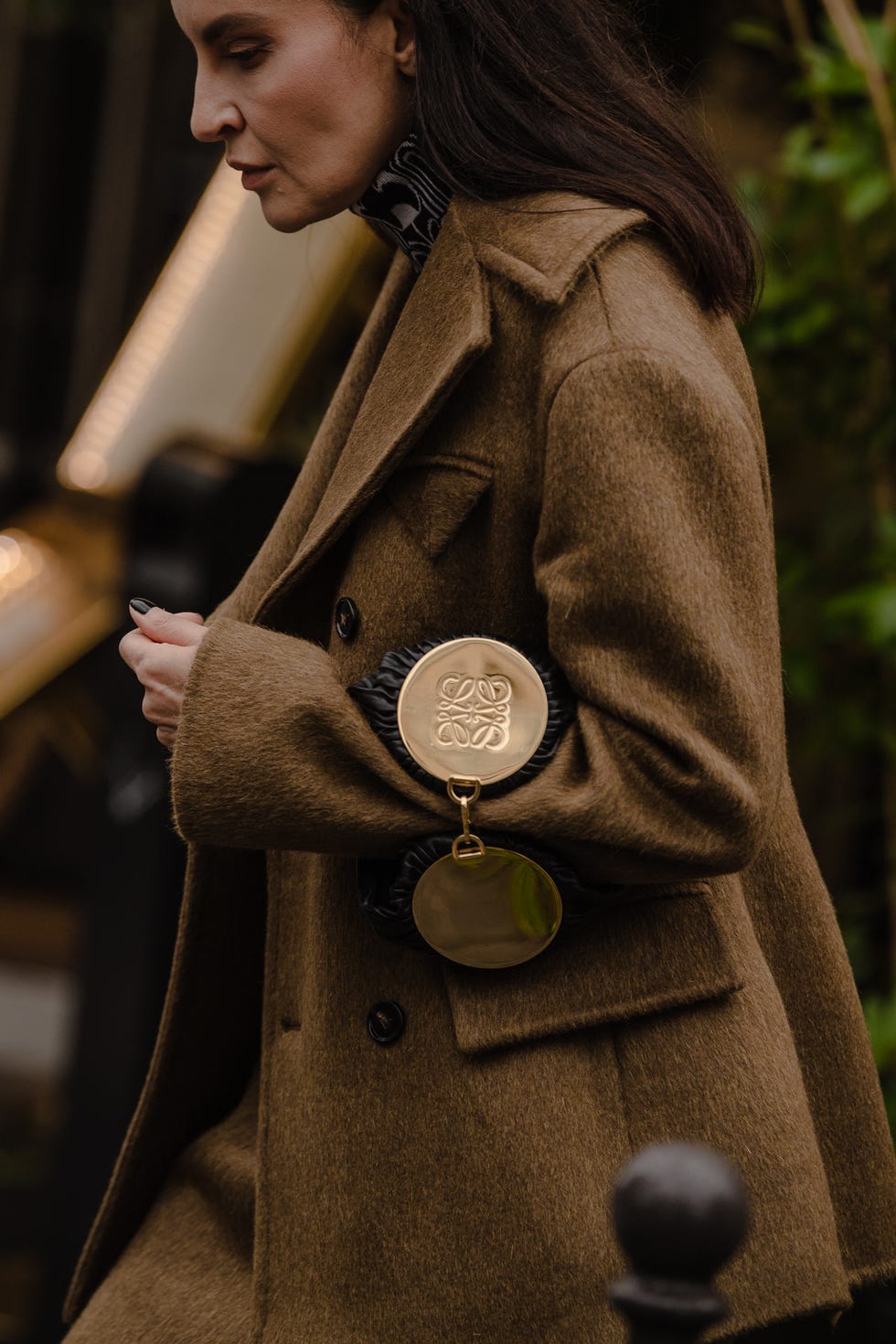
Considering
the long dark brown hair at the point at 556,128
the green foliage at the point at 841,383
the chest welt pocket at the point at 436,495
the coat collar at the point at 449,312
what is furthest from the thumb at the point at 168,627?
the green foliage at the point at 841,383

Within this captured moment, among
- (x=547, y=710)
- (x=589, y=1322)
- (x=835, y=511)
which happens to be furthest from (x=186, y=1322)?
(x=835, y=511)

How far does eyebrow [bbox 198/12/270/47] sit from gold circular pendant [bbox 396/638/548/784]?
633 mm

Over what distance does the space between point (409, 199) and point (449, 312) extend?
0.59ft

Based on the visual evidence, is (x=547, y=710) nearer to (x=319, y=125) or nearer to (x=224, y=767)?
(x=224, y=767)

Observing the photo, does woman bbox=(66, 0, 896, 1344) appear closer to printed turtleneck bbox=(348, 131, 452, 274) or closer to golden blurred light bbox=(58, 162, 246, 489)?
printed turtleneck bbox=(348, 131, 452, 274)

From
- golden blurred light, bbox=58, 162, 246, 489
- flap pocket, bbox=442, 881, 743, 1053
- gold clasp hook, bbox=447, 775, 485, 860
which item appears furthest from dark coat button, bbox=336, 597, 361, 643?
golden blurred light, bbox=58, 162, 246, 489

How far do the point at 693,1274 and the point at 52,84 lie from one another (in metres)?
7.06

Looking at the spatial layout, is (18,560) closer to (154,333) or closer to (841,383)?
(154,333)

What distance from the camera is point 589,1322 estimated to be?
1297 mm

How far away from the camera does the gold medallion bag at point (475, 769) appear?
1287 millimetres

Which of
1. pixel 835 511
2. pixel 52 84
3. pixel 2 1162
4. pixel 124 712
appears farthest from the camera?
pixel 52 84

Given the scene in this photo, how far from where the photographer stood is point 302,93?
1455mm

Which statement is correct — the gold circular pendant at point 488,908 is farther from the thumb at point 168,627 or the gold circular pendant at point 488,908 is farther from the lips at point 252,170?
the lips at point 252,170

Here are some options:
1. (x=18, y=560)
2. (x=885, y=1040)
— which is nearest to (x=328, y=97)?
(x=885, y=1040)
